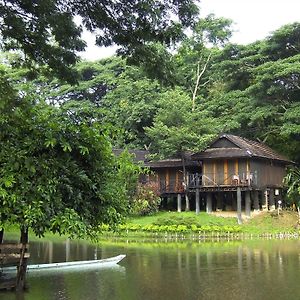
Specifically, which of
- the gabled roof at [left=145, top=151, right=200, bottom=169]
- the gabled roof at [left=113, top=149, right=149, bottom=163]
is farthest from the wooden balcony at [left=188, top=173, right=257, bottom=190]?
the gabled roof at [left=113, top=149, right=149, bottom=163]

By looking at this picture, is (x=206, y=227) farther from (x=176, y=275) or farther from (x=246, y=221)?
(x=176, y=275)

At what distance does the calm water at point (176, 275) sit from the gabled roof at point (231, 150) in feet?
34.1

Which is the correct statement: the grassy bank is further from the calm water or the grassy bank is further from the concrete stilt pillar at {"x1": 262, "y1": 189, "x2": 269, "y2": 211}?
the calm water

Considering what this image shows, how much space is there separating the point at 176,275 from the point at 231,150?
2024 centimetres

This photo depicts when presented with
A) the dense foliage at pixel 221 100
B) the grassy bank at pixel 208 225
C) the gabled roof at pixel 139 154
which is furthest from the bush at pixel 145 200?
the gabled roof at pixel 139 154

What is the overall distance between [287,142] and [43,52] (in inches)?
1351

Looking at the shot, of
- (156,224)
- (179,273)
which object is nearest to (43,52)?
(179,273)

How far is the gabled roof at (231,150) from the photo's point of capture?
35.1 m

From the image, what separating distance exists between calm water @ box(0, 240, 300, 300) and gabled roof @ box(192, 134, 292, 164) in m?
10.4

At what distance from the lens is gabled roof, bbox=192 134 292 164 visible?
35062mm

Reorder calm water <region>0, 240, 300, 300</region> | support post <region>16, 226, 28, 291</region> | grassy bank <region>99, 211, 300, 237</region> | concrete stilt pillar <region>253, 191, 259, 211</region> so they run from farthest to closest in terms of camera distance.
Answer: concrete stilt pillar <region>253, 191, 259, 211</region>
grassy bank <region>99, 211, 300, 237</region>
calm water <region>0, 240, 300, 300</region>
support post <region>16, 226, 28, 291</region>

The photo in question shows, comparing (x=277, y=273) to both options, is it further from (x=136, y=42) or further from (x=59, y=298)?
(x=136, y=42)

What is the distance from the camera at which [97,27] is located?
954 cm

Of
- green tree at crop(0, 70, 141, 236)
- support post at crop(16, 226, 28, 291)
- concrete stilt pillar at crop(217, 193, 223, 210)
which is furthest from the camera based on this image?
concrete stilt pillar at crop(217, 193, 223, 210)
